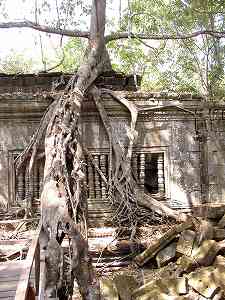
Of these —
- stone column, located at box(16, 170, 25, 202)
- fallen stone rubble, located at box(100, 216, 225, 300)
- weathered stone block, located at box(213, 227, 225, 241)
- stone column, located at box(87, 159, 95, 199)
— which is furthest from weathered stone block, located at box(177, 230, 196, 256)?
stone column, located at box(16, 170, 25, 202)

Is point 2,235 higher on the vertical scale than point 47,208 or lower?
lower

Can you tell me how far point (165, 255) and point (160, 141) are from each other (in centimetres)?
184

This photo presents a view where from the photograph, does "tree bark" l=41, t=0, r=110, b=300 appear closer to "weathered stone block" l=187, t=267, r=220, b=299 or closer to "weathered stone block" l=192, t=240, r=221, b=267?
"weathered stone block" l=187, t=267, r=220, b=299

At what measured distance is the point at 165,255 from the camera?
573cm

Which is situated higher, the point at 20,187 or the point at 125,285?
the point at 20,187

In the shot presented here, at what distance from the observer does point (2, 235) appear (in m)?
5.62

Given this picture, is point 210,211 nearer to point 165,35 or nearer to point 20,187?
point 20,187

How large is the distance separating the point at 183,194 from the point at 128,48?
26.4 ft

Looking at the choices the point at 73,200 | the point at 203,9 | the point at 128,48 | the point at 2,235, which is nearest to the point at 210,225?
the point at 73,200

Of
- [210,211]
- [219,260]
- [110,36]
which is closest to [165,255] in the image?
[219,260]

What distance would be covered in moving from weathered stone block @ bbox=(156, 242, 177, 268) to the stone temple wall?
36.6 inches

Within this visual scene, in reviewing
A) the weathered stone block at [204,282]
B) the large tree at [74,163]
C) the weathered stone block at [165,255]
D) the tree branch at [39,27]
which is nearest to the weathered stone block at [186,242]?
the weathered stone block at [165,255]

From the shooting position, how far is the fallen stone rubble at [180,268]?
4914 mm

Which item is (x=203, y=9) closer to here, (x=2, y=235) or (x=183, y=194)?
(x=183, y=194)
